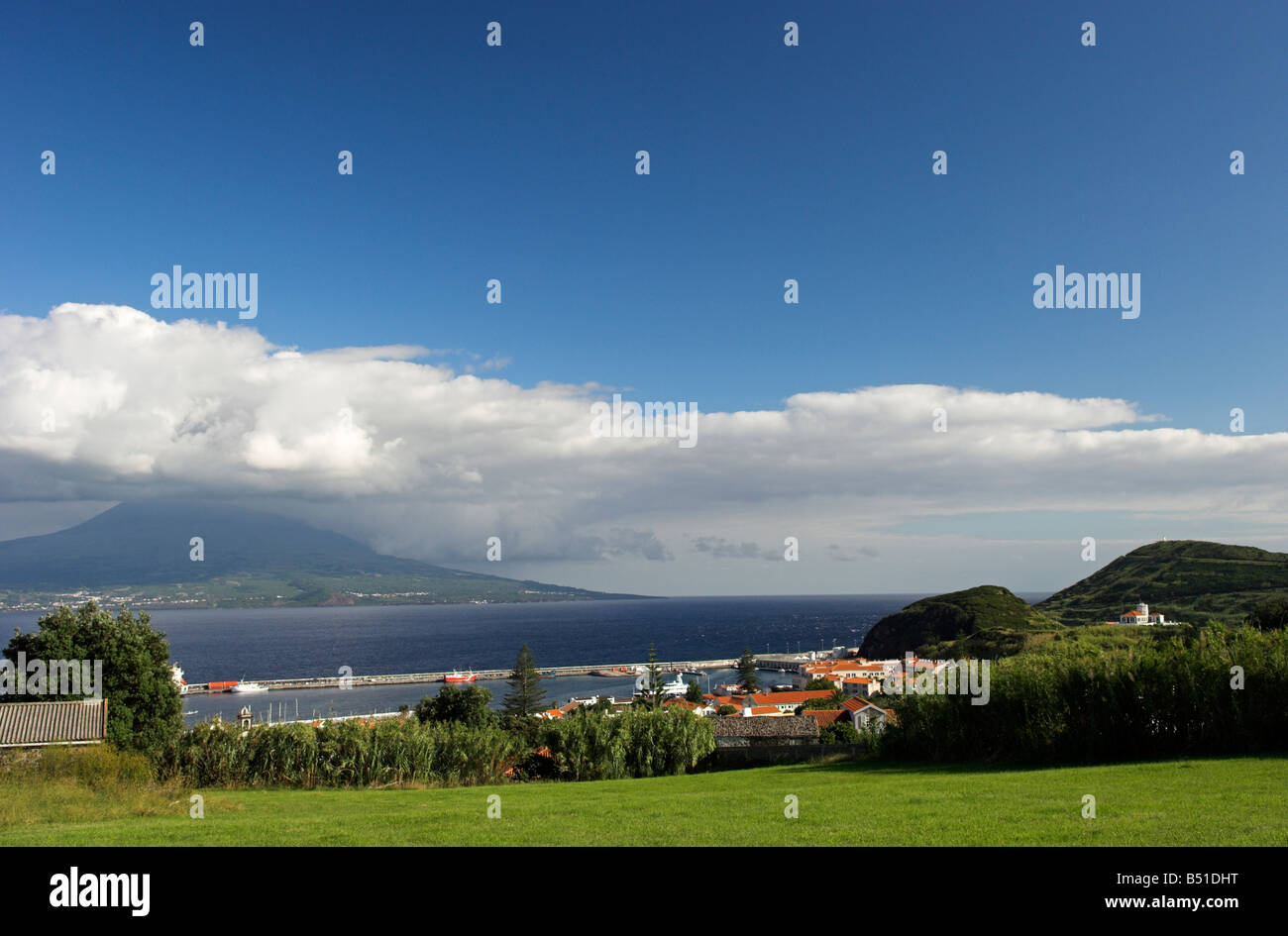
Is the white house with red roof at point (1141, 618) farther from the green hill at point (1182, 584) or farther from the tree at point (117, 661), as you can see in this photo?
the tree at point (117, 661)

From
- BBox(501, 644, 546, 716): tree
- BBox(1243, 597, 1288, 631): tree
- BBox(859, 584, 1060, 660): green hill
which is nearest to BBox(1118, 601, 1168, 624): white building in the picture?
BBox(859, 584, 1060, 660): green hill

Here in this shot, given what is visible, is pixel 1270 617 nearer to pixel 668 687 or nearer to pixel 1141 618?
pixel 1141 618

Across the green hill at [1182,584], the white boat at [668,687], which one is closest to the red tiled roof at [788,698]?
the white boat at [668,687]

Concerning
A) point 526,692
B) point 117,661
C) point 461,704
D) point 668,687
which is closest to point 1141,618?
point 668,687

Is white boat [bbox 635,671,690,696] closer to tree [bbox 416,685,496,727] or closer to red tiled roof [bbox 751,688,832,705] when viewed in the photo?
red tiled roof [bbox 751,688,832,705]
